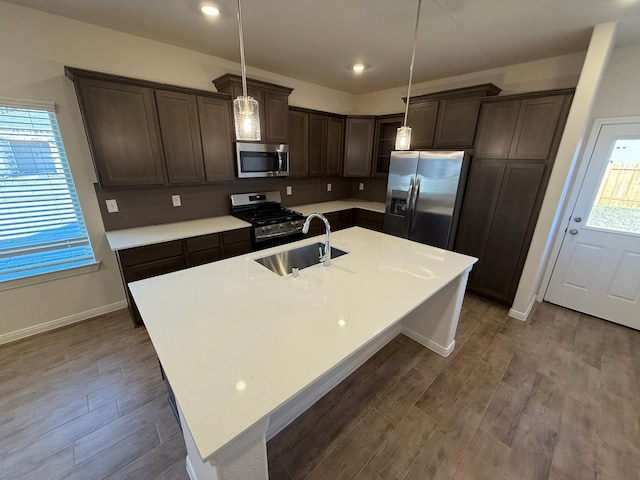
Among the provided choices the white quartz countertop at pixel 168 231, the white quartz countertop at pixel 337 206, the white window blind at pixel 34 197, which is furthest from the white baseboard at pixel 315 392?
the white window blind at pixel 34 197

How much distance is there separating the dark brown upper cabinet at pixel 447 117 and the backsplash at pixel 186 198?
1201 mm

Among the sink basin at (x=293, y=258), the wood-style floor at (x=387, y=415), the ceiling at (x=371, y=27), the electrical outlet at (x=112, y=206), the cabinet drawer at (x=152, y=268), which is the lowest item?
the wood-style floor at (x=387, y=415)

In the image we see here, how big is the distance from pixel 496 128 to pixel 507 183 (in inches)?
23.3

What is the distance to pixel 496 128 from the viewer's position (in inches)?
107

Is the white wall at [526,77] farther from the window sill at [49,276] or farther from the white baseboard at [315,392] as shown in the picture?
the window sill at [49,276]

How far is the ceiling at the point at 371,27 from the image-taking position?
72.4 inches

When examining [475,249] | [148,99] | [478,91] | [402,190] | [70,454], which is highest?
[478,91]

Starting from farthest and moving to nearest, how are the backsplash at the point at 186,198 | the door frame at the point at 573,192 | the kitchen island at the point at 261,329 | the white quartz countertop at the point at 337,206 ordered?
the white quartz countertop at the point at 337,206, the backsplash at the point at 186,198, the door frame at the point at 573,192, the kitchen island at the point at 261,329

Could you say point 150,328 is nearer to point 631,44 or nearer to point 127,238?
point 127,238

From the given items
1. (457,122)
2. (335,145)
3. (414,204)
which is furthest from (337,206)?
(457,122)

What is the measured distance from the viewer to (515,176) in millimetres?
2672

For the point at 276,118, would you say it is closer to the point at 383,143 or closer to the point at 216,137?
the point at 216,137

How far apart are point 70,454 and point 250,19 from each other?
315 centimetres

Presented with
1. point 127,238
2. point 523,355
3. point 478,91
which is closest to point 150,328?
point 127,238
